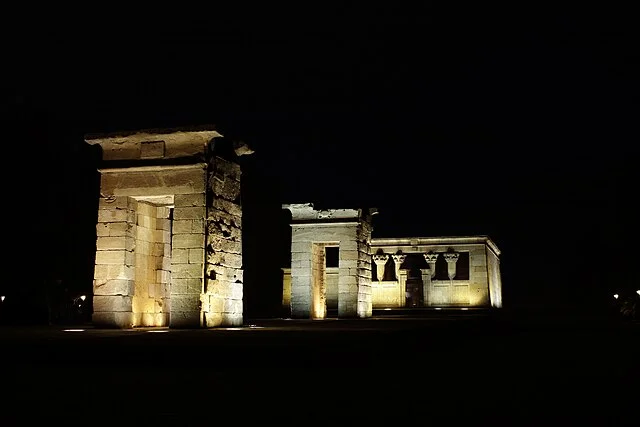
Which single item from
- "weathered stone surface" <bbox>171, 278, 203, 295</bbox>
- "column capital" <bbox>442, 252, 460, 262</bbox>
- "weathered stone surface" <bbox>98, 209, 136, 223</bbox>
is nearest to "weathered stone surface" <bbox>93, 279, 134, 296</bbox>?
"weathered stone surface" <bbox>171, 278, 203, 295</bbox>

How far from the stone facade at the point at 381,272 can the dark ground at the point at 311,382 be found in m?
12.6

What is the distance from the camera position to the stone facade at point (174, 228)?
13.6 meters

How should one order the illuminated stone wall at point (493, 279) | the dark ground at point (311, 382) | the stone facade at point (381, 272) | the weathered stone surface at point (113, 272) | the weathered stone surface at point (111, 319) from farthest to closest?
the illuminated stone wall at point (493, 279)
the stone facade at point (381, 272)
the weathered stone surface at point (113, 272)
the weathered stone surface at point (111, 319)
the dark ground at point (311, 382)

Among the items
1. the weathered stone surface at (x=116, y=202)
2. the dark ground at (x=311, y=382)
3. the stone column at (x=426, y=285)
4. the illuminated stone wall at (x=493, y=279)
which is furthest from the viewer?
the stone column at (x=426, y=285)

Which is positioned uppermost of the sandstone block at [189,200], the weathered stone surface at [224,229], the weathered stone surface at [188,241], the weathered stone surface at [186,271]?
the sandstone block at [189,200]

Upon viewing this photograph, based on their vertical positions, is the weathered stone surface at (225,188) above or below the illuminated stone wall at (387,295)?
above

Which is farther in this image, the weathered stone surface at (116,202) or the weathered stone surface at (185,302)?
the weathered stone surface at (116,202)

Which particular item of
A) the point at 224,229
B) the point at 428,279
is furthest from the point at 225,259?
the point at 428,279

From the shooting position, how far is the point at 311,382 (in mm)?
6598

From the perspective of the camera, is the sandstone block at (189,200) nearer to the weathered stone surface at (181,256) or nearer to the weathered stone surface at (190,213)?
the weathered stone surface at (190,213)

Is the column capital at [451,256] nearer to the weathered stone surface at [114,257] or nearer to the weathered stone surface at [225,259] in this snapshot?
the weathered stone surface at [225,259]

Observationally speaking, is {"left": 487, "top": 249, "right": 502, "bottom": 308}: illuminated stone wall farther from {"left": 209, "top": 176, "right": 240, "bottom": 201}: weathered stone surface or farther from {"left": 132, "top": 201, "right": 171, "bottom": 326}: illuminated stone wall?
{"left": 132, "top": 201, "right": 171, "bottom": 326}: illuminated stone wall

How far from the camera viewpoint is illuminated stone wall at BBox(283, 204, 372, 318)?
23.5 meters

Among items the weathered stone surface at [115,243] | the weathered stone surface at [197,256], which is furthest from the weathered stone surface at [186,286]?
the weathered stone surface at [115,243]
